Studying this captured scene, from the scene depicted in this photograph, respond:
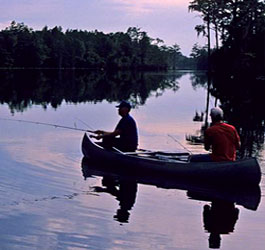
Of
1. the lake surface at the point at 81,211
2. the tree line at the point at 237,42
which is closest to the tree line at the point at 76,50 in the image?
the tree line at the point at 237,42

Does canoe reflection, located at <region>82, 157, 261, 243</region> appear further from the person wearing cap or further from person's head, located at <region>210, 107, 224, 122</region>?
person's head, located at <region>210, 107, 224, 122</region>

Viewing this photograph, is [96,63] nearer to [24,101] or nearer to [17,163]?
[24,101]

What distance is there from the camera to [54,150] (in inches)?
677

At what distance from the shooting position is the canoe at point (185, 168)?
40.8 feet

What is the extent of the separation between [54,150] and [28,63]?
10070cm

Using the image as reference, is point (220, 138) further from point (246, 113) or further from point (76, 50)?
point (76, 50)

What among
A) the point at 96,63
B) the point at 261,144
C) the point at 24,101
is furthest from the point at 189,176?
the point at 96,63

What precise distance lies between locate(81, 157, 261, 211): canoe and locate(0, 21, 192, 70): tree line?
94.7 metres

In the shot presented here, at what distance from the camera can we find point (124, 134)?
48.6 ft

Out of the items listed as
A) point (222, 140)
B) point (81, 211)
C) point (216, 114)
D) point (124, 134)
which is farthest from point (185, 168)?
point (81, 211)

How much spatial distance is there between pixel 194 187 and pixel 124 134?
8.97ft

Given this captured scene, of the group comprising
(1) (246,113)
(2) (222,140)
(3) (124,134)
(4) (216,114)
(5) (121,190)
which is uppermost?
(4) (216,114)

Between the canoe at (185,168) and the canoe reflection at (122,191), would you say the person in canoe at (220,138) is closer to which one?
the canoe at (185,168)

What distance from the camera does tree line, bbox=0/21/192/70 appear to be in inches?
4398
